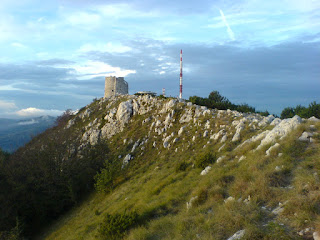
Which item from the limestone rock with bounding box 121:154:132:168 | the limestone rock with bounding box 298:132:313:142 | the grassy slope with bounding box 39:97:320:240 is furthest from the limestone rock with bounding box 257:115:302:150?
the limestone rock with bounding box 121:154:132:168

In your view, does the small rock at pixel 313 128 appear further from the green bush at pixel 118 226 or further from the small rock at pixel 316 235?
the green bush at pixel 118 226

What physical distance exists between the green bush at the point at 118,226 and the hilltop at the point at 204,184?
0.14 ft

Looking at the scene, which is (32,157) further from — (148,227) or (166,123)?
(148,227)

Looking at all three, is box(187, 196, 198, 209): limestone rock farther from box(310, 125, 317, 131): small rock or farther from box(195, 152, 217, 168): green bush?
box(310, 125, 317, 131): small rock

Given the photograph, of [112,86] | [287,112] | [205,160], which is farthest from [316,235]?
[112,86]

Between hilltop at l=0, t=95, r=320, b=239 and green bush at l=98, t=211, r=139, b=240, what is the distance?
43 millimetres

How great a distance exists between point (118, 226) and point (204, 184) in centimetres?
451

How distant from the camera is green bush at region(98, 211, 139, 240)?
964cm

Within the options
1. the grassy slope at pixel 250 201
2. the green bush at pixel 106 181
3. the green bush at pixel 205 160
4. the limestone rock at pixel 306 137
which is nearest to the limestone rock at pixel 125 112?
the green bush at pixel 106 181

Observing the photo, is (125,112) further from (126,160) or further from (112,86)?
(112,86)

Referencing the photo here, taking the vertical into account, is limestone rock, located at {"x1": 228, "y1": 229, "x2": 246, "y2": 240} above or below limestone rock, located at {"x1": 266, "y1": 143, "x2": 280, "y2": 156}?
below

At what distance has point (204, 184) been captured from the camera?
10617mm

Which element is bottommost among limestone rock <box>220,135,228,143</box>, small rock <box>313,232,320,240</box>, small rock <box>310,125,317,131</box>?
small rock <box>313,232,320,240</box>

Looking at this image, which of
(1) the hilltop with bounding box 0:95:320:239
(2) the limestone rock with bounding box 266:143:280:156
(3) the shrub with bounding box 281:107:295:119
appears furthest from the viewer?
(3) the shrub with bounding box 281:107:295:119
